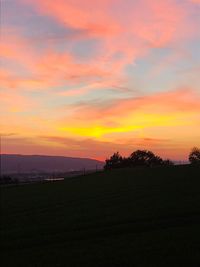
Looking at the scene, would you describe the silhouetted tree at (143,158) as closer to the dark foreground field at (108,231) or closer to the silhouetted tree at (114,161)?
the silhouetted tree at (114,161)

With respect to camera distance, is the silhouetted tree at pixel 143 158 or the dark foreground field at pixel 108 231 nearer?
the dark foreground field at pixel 108 231

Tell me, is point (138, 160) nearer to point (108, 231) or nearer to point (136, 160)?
point (136, 160)

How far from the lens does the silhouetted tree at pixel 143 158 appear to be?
127456 mm

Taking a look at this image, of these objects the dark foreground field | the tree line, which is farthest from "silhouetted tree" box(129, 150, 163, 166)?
the dark foreground field

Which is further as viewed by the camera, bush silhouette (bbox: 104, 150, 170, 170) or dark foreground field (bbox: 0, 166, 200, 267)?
bush silhouette (bbox: 104, 150, 170, 170)

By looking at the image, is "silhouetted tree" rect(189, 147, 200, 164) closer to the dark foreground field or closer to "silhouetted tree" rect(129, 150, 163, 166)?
"silhouetted tree" rect(129, 150, 163, 166)

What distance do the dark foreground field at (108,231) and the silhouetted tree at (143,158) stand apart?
85779 millimetres

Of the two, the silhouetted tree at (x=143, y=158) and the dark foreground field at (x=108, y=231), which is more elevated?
the silhouetted tree at (x=143, y=158)

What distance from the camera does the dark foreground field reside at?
60.0ft

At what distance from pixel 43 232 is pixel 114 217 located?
4.94 metres

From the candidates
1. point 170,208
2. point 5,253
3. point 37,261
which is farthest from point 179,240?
point 170,208

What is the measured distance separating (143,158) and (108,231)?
107 m

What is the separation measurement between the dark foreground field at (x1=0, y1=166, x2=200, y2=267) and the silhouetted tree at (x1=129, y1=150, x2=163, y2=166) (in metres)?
85.8

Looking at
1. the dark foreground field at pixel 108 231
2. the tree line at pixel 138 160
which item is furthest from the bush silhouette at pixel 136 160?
the dark foreground field at pixel 108 231
